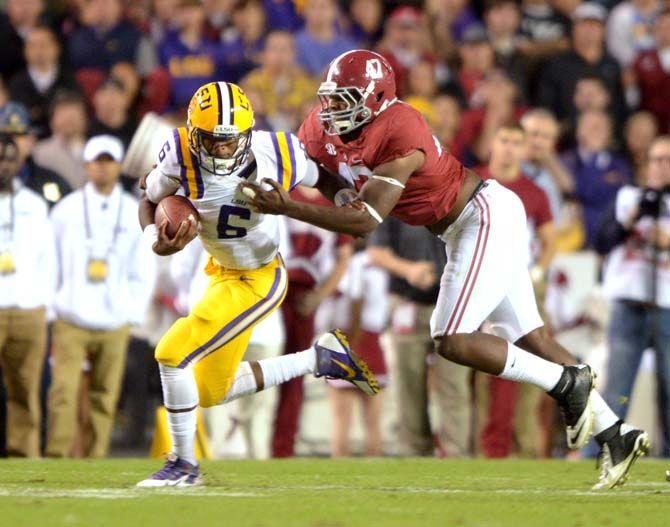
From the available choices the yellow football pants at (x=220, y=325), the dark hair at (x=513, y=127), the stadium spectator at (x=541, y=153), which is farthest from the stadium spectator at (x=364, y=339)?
the yellow football pants at (x=220, y=325)

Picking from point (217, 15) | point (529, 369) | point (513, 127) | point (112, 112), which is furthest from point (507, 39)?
point (529, 369)

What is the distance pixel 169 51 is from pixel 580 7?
11.5 ft

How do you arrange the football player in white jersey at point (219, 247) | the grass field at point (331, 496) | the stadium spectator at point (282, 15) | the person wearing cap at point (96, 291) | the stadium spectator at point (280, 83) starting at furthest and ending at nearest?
the stadium spectator at point (282, 15)
the stadium spectator at point (280, 83)
the person wearing cap at point (96, 291)
the football player in white jersey at point (219, 247)
the grass field at point (331, 496)

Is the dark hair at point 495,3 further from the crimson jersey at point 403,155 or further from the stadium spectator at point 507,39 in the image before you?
the crimson jersey at point 403,155

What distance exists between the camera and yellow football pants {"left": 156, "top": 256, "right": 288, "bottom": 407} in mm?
5980

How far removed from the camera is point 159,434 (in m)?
8.27

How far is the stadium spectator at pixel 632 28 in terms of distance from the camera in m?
12.1

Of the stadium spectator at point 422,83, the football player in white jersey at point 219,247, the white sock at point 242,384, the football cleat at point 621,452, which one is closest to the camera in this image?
the football player in white jersey at point 219,247

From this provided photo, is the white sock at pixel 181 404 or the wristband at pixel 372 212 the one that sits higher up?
the wristband at pixel 372 212

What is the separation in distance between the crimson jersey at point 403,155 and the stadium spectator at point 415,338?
8.54 ft

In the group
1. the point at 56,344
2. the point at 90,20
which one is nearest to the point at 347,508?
the point at 56,344

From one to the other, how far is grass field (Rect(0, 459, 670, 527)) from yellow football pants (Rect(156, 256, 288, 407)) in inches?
18.2

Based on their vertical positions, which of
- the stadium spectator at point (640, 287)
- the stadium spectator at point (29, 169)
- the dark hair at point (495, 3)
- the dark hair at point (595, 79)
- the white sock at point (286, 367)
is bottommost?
the white sock at point (286, 367)

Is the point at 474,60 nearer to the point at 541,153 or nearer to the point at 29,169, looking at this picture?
the point at 541,153
